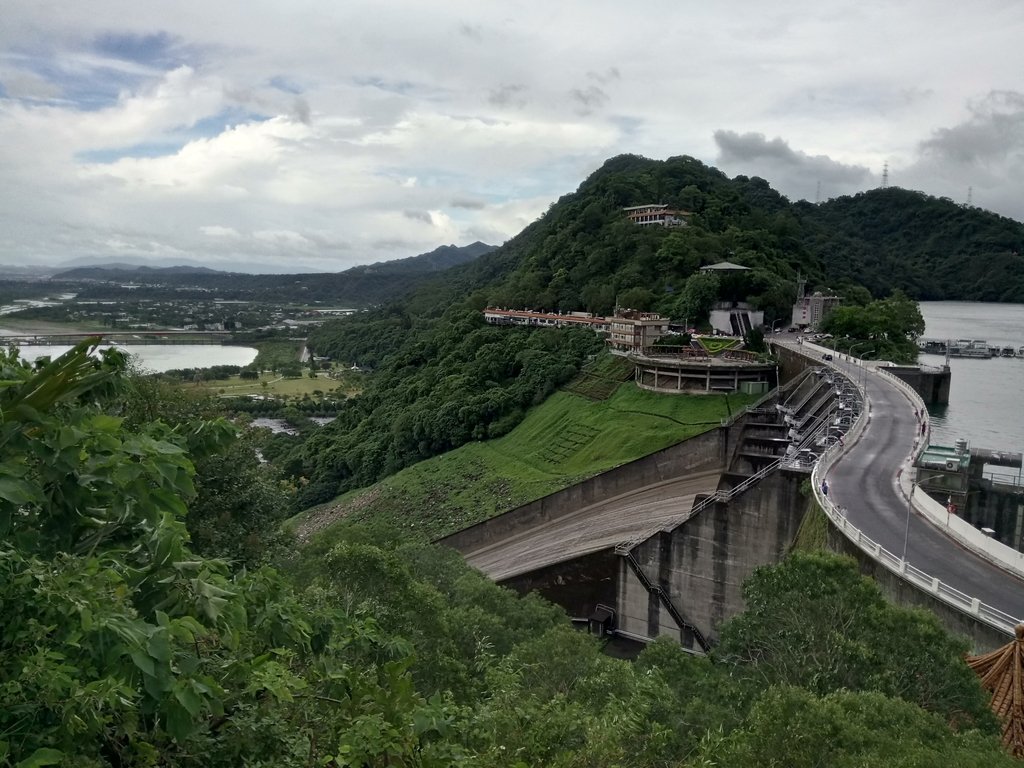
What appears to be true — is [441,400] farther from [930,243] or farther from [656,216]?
[930,243]

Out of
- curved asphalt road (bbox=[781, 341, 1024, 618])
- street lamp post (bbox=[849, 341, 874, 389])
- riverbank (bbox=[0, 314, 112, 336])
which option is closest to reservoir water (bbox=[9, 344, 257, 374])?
riverbank (bbox=[0, 314, 112, 336])

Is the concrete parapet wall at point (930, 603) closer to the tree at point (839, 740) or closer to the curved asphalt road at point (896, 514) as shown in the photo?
the curved asphalt road at point (896, 514)

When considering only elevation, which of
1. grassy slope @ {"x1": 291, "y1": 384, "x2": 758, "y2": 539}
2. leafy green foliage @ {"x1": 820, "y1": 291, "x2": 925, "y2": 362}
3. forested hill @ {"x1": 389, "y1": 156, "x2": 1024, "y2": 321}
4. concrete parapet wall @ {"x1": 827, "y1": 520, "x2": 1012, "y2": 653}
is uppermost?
forested hill @ {"x1": 389, "y1": 156, "x2": 1024, "y2": 321}

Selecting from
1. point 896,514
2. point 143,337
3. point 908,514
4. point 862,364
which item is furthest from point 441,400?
point 143,337

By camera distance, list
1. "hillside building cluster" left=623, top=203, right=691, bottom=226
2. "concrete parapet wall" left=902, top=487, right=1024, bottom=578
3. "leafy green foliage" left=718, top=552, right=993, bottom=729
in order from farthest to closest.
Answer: "hillside building cluster" left=623, top=203, right=691, bottom=226
"concrete parapet wall" left=902, top=487, right=1024, bottom=578
"leafy green foliage" left=718, top=552, right=993, bottom=729

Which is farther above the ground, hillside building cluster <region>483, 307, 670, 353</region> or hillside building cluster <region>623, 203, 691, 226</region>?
hillside building cluster <region>623, 203, 691, 226</region>

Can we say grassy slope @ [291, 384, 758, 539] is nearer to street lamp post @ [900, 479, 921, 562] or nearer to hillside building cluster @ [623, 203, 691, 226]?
street lamp post @ [900, 479, 921, 562]

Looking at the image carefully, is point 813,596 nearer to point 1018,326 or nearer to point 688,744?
point 688,744
